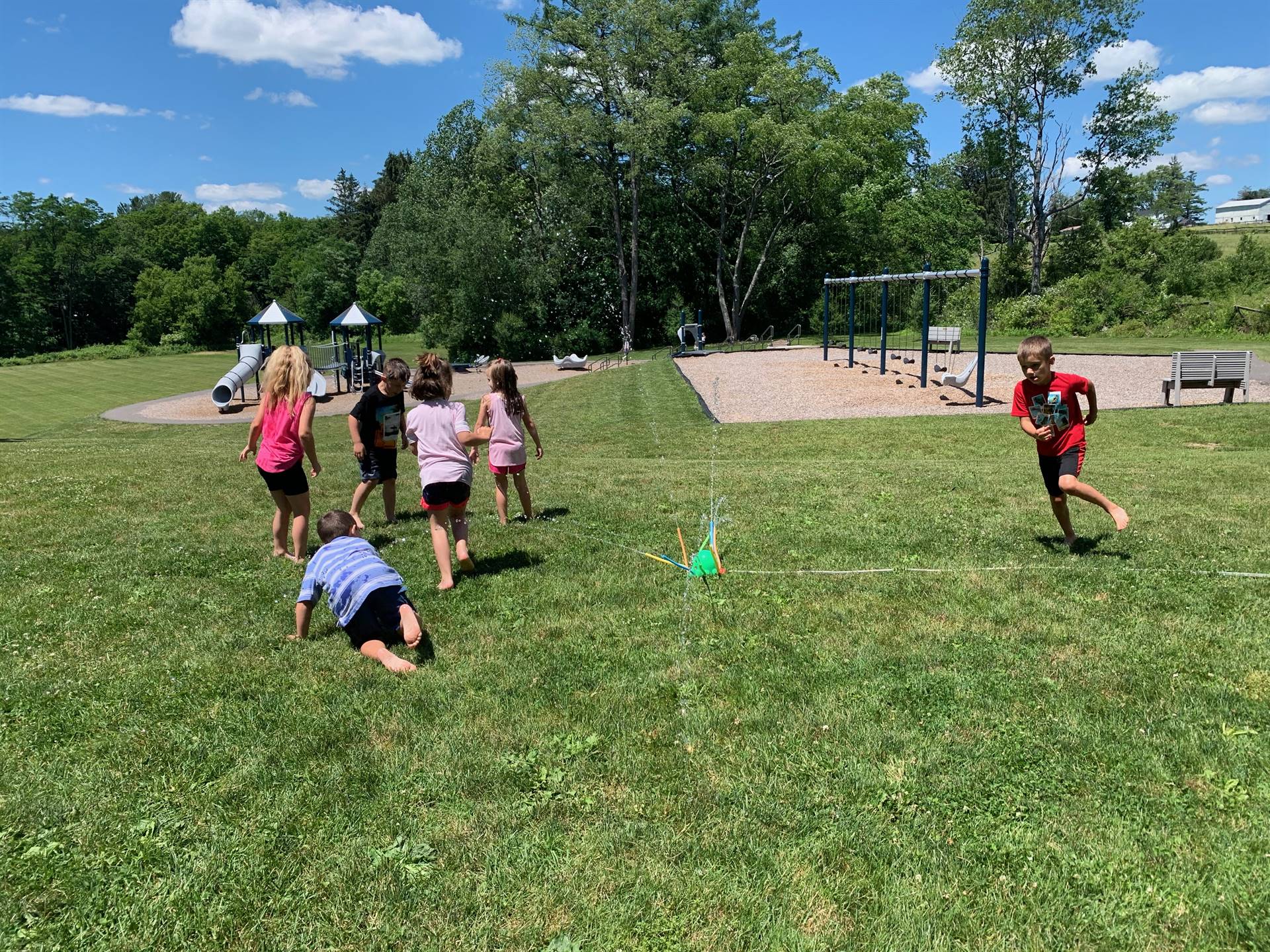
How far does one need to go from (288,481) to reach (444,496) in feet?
4.83

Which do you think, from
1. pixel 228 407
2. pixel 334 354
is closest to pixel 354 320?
pixel 334 354

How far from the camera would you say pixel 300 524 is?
657cm

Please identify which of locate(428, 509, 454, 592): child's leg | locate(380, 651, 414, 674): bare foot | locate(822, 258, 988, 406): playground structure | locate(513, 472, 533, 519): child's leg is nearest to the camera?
locate(380, 651, 414, 674): bare foot

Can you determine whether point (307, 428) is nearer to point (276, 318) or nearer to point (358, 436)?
point (358, 436)

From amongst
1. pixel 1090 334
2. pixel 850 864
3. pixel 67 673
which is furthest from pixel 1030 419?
pixel 1090 334

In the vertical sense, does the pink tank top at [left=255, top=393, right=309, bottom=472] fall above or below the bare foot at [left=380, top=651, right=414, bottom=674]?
above

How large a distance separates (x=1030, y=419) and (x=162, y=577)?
6522 millimetres

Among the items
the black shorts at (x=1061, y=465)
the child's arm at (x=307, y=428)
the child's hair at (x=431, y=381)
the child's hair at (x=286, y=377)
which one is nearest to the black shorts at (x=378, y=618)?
the child's hair at (x=431, y=381)

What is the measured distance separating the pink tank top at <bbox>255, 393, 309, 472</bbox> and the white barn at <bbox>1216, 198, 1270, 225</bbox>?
139576 millimetres

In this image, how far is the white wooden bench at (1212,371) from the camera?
51.2 ft

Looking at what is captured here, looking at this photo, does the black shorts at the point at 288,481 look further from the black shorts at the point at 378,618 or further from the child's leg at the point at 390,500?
the black shorts at the point at 378,618

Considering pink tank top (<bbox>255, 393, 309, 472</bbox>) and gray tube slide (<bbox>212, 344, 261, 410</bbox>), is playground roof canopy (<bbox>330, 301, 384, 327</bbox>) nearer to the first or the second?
gray tube slide (<bbox>212, 344, 261, 410</bbox>)

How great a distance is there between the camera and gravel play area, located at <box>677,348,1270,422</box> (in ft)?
55.3

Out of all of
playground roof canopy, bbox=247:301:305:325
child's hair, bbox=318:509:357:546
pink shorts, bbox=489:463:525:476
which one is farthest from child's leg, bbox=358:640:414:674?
Answer: playground roof canopy, bbox=247:301:305:325
